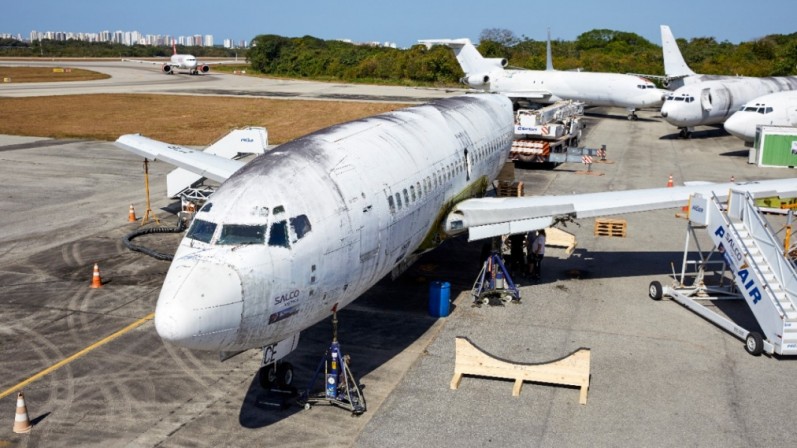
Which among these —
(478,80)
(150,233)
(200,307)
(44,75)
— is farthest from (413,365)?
(44,75)

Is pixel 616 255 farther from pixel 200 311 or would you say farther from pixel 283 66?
pixel 283 66

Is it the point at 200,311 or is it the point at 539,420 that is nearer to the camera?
the point at 200,311

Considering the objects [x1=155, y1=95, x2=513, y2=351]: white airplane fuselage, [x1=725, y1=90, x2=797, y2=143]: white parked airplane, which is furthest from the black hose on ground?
[x1=725, y1=90, x2=797, y2=143]: white parked airplane

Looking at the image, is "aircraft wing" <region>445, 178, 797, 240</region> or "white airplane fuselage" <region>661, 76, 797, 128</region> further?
"white airplane fuselage" <region>661, 76, 797, 128</region>

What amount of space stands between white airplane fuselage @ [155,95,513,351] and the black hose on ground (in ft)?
33.4

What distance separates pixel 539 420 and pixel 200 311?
7027 mm

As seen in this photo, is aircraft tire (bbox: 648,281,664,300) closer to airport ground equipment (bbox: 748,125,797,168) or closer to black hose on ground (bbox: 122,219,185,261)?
black hose on ground (bbox: 122,219,185,261)

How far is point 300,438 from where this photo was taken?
13711 mm

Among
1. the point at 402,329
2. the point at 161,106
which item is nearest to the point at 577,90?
the point at 161,106

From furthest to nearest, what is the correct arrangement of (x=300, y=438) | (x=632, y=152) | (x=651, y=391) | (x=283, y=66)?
1. (x=283, y=66)
2. (x=632, y=152)
3. (x=651, y=391)
4. (x=300, y=438)

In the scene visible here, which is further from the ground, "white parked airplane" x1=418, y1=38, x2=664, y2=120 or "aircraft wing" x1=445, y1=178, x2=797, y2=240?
"white parked airplane" x1=418, y1=38, x2=664, y2=120

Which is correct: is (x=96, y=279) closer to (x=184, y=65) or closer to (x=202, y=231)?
(x=202, y=231)

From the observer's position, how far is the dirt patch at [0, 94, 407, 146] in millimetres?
57688

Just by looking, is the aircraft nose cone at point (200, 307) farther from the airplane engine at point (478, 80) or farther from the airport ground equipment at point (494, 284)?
the airplane engine at point (478, 80)
